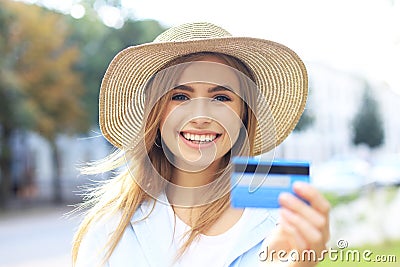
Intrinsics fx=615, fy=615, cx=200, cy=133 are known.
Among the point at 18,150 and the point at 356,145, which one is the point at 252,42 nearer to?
the point at 356,145

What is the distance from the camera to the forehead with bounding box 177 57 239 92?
1284 millimetres

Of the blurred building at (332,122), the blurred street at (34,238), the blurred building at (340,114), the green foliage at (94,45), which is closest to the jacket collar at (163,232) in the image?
the blurred street at (34,238)

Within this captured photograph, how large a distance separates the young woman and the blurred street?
2847mm

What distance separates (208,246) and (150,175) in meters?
0.21

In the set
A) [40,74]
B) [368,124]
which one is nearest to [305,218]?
[40,74]

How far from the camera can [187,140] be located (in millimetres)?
1219

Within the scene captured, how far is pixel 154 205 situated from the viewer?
4.43 feet

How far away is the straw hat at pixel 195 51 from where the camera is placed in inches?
51.5

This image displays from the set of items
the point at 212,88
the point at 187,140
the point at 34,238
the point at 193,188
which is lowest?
the point at 34,238

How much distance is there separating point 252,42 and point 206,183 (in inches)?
13.1

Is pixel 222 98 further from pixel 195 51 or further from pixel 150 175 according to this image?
pixel 150 175

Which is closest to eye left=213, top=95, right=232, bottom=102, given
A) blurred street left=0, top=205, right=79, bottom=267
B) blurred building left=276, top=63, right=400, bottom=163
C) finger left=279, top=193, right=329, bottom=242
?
finger left=279, top=193, right=329, bottom=242

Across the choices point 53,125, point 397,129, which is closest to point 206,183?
point 397,129

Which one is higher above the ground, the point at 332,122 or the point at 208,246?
the point at 332,122
